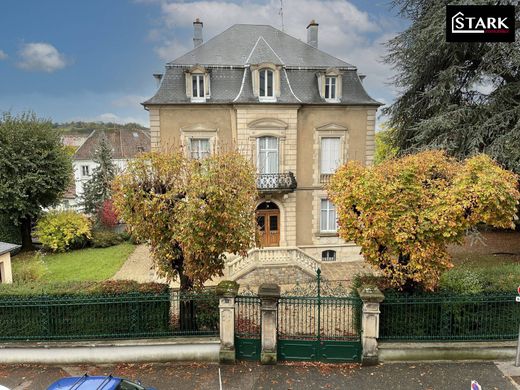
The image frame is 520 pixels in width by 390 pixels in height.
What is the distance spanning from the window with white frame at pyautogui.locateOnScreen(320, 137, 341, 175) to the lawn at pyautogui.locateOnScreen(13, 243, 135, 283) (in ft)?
41.5

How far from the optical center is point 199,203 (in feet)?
28.2

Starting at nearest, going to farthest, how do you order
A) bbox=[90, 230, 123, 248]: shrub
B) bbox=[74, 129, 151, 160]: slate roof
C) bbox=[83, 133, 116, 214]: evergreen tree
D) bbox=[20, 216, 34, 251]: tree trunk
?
bbox=[20, 216, 34, 251]: tree trunk < bbox=[90, 230, 123, 248]: shrub < bbox=[83, 133, 116, 214]: evergreen tree < bbox=[74, 129, 151, 160]: slate roof

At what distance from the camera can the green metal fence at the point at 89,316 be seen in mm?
9305

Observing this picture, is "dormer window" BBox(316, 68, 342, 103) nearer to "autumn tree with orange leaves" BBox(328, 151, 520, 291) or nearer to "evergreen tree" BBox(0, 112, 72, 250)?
"autumn tree with orange leaves" BBox(328, 151, 520, 291)

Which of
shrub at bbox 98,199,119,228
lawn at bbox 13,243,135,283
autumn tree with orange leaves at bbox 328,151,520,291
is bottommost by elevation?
lawn at bbox 13,243,135,283

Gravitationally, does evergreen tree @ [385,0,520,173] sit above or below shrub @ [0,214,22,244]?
above

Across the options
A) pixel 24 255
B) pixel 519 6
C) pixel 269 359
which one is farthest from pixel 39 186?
pixel 519 6

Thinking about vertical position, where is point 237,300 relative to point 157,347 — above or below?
above

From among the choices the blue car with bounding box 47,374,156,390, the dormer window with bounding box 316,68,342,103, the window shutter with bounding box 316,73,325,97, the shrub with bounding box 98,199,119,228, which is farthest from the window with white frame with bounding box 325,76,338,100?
the shrub with bounding box 98,199,119,228

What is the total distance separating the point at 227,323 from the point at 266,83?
13.1 metres

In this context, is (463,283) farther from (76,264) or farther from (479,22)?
(76,264)

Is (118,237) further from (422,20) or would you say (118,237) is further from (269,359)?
(422,20)

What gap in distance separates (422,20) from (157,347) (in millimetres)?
17278

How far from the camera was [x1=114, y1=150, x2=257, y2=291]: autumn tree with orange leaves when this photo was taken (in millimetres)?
8672
